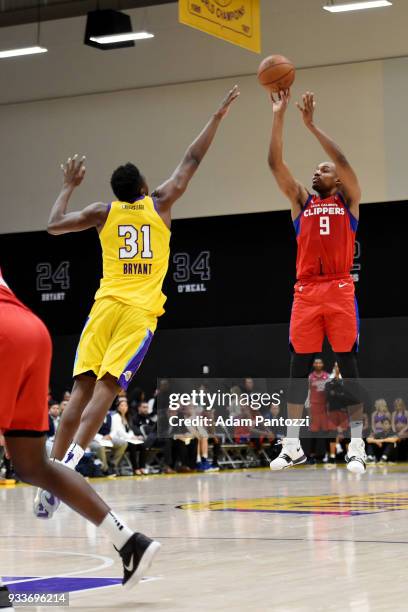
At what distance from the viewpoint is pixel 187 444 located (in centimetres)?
2069

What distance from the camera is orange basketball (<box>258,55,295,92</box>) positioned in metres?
9.03

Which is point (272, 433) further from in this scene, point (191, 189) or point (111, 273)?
point (111, 273)

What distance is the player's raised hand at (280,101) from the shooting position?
8.81 meters

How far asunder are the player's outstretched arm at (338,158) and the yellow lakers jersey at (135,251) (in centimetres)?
171

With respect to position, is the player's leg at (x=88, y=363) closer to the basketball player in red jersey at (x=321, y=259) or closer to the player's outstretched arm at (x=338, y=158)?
the basketball player in red jersey at (x=321, y=259)

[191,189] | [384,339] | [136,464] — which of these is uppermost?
A: [191,189]

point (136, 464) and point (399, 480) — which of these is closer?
point (399, 480)

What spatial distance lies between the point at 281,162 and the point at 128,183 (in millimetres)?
1636

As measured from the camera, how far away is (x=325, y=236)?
28.9 feet

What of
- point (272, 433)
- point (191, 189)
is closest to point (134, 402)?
point (272, 433)

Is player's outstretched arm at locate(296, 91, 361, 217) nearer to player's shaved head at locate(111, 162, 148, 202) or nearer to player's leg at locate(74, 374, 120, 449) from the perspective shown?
player's shaved head at locate(111, 162, 148, 202)

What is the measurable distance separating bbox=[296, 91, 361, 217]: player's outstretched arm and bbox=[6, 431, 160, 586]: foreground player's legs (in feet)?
14.3

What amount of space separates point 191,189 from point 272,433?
6.29 metres

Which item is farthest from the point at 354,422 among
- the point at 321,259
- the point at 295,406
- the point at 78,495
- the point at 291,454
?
the point at 78,495
